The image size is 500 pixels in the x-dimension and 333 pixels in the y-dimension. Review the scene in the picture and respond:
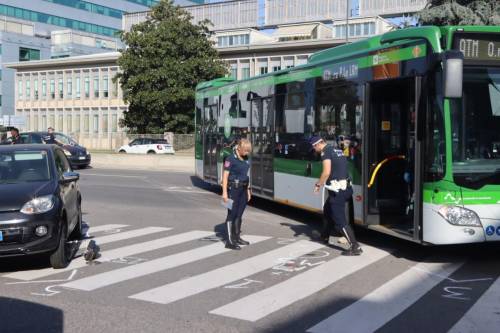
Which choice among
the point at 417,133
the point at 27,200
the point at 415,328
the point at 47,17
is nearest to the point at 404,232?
the point at 417,133

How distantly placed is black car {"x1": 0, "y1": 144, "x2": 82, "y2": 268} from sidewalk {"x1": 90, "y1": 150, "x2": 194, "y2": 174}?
776 inches

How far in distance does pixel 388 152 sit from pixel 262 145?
4688 millimetres

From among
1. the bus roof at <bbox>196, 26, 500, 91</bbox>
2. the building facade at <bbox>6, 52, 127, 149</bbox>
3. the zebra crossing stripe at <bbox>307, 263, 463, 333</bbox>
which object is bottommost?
the zebra crossing stripe at <bbox>307, 263, 463, 333</bbox>

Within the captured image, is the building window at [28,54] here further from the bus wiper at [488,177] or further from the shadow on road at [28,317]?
the bus wiper at [488,177]

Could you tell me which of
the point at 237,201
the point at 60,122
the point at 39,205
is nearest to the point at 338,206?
the point at 237,201

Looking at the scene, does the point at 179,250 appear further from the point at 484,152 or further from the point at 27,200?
the point at 484,152

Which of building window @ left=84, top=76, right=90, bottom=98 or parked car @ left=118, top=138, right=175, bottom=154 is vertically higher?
building window @ left=84, top=76, right=90, bottom=98

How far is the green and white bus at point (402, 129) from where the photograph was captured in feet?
26.6

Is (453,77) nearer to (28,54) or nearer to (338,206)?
(338,206)

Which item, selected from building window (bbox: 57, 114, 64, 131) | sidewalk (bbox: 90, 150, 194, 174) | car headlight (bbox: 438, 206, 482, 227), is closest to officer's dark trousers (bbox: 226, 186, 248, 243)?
car headlight (bbox: 438, 206, 482, 227)

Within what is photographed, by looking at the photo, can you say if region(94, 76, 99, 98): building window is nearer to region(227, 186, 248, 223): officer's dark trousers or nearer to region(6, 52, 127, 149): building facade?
region(6, 52, 127, 149): building facade

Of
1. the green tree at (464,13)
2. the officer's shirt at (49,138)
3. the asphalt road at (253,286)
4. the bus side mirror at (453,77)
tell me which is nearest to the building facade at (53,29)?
the officer's shirt at (49,138)

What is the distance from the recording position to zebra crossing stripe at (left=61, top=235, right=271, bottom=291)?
766cm

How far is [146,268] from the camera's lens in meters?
8.60
